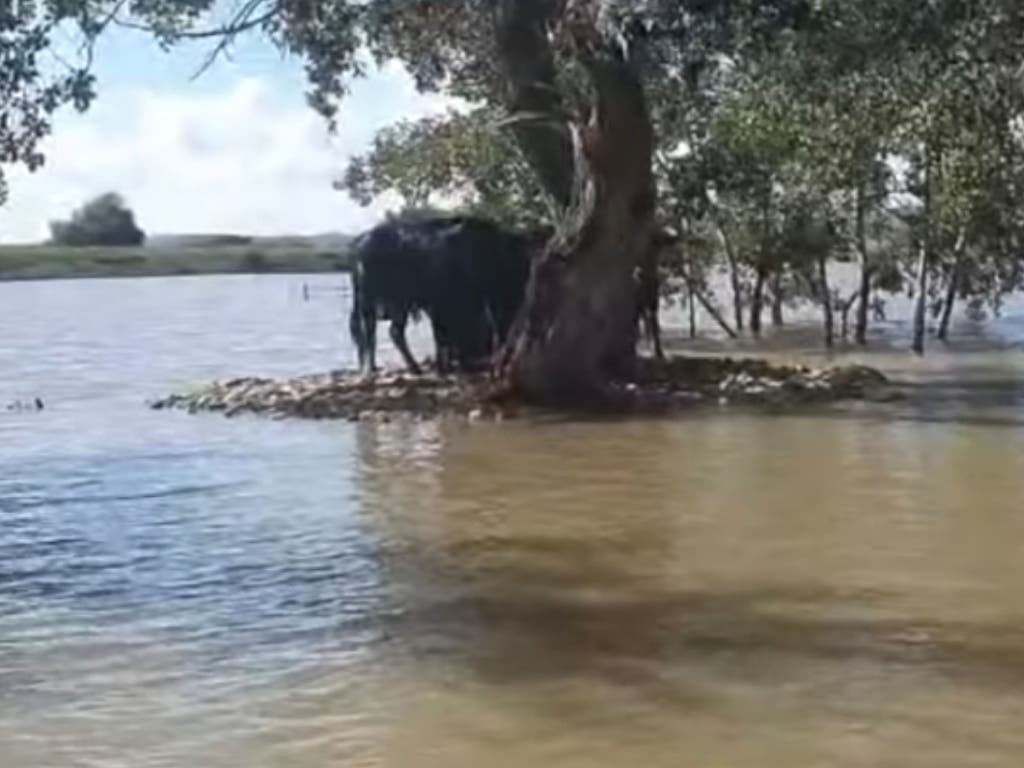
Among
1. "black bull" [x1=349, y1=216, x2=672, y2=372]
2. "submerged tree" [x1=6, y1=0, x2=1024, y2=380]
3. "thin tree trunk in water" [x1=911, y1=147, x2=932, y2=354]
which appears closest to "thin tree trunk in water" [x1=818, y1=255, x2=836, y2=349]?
"submerged tree" [x1=6, y1=0, x2=1024, y2=380]

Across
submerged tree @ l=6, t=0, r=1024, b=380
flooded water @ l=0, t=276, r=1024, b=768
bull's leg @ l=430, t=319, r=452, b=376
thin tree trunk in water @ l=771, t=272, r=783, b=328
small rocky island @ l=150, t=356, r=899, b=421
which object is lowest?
flooded water @ l=0, t=276, r=1024, b=768

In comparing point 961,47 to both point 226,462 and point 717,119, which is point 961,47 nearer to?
point 717,119

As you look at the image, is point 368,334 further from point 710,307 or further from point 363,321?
point 710,307

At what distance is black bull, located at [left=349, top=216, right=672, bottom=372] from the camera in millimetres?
21281

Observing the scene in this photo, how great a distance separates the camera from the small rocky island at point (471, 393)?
1781 centimetres

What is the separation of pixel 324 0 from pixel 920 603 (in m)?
13.5

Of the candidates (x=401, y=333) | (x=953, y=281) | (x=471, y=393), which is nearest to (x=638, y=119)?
(x=471, y=393)

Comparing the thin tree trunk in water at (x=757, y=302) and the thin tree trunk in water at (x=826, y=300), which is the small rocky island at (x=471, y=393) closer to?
the thin tree trunk in water at (x=826, y=300)

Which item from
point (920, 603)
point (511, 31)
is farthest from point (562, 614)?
point (511, 31)

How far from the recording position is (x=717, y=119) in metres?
24.9

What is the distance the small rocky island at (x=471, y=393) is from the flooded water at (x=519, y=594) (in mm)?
1259

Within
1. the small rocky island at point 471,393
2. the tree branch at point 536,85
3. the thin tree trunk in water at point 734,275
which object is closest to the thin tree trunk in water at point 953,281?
the thin tree trunk in water at point 734,275

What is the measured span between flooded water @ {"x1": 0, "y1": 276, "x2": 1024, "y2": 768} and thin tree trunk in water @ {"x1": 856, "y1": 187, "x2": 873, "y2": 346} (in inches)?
394

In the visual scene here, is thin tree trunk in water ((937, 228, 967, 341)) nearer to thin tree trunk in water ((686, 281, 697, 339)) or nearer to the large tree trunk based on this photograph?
thin tree trunk in water ((686, 281, 697, 339))
